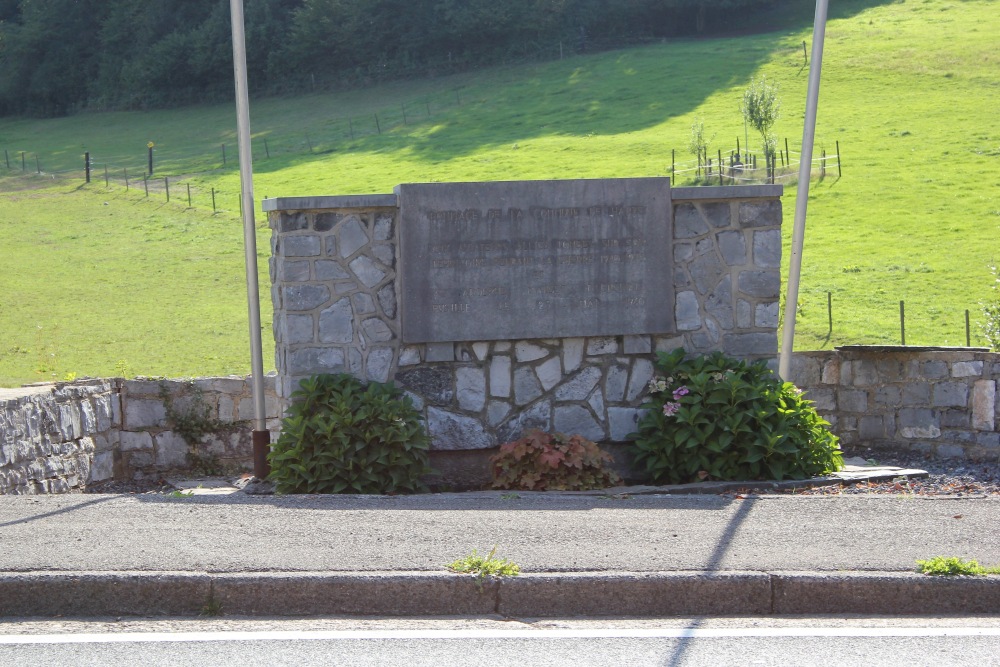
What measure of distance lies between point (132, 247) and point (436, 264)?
24.7 metres

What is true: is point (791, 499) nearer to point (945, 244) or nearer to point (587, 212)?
point (587, 212)

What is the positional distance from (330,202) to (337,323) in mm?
943

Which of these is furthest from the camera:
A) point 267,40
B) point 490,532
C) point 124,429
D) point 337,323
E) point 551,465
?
point 267,40

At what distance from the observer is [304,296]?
8664 millimetres

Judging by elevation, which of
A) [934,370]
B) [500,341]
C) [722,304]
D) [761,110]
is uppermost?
[761,110]

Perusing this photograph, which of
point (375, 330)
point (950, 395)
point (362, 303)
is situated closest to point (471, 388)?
point (375, 330)

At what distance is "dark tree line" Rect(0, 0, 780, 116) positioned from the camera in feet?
213

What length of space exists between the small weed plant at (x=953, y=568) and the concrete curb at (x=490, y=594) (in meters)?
0.06

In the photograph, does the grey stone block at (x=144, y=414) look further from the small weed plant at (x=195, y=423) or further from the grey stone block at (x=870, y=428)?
the grey stone block at (x=870, y=428)

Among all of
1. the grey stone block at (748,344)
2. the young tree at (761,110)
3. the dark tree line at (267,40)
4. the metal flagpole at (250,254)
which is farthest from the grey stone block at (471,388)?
the dark tree line at (267,40)

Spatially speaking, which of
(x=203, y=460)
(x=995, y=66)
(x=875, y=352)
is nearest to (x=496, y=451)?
(x=203, y=460)

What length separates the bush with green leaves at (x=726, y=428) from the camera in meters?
8.50

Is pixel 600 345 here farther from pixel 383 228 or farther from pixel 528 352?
pixel 383 228

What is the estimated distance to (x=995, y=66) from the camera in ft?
170
